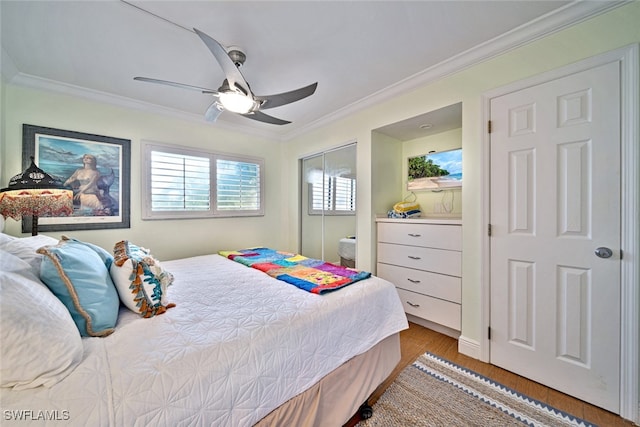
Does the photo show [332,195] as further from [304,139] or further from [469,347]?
[469,347]

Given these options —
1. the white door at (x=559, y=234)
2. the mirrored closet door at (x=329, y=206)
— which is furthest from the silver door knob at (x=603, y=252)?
the mirrored closet door at (x=329, y=206)

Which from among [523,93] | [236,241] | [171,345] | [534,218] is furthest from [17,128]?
[534,218]

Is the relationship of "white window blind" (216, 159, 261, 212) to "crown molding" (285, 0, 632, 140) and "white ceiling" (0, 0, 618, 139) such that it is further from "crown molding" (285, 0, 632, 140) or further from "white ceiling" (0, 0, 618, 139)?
"crown molding" (285, 0, 632, 140)

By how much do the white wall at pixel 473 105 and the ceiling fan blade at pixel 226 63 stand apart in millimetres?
1645

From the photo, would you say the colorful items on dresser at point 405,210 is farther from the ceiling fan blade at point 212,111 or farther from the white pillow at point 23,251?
the white pillow at point 23,251

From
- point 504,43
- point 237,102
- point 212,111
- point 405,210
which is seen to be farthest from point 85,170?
point 504,43

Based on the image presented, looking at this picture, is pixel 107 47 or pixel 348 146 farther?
pixel 348 146

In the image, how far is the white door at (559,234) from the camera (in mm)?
1487

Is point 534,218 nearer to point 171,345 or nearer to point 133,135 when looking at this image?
point 171,345

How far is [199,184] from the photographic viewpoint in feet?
10.7

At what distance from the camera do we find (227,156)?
11.5 feet

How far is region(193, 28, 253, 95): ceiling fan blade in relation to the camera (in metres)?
1.33

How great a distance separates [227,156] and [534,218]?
3.59 meters

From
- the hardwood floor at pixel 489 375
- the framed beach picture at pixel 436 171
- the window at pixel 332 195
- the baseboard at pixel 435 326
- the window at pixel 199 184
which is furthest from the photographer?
the window at pixel 332 195
